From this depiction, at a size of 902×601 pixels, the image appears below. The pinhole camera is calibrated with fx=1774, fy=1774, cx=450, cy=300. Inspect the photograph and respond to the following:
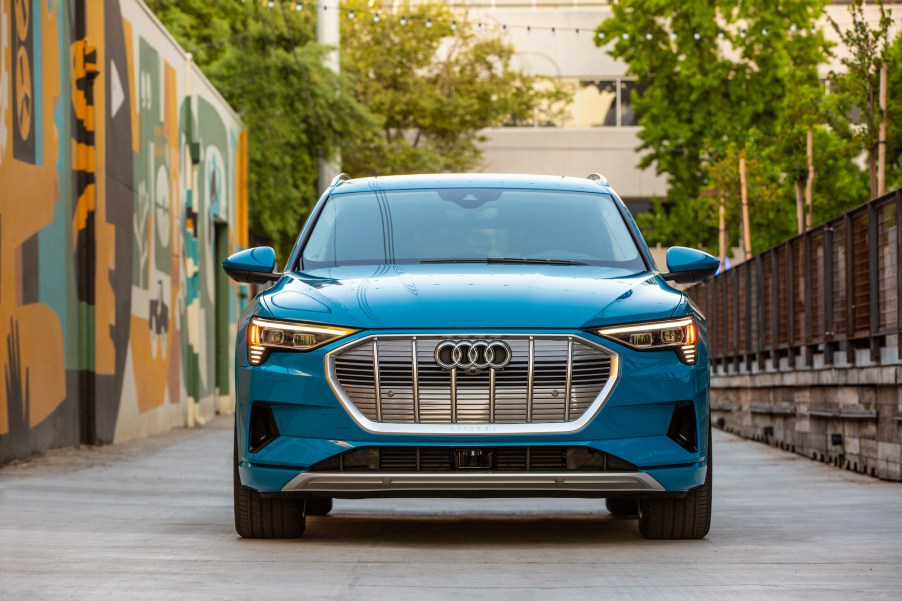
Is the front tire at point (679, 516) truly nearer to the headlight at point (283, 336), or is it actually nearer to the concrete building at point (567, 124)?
the headlight at point (283, 336)

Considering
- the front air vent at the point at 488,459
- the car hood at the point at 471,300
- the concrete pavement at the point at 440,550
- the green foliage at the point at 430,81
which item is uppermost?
the green foliage at the point at 430,81

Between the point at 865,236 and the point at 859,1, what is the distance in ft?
51.0

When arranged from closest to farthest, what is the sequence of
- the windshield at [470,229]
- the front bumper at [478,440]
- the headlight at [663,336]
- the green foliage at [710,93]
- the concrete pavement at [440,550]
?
the concrete pavement at [440,550] < the front bumper at [478,440] < the headlight at [663,336] < the windshield at [470,229] < the green foliage at [710,93]

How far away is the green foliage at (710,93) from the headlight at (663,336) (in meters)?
38.7

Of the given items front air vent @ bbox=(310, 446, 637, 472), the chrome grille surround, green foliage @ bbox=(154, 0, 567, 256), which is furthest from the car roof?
green foliage @ bbox=(154, 0, 567, 256)

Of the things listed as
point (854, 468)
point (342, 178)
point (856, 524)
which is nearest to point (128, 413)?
point (854, 468)

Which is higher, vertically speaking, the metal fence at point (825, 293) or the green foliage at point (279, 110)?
the green foliage at point (279, 110)

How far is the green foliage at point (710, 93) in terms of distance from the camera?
160 feet

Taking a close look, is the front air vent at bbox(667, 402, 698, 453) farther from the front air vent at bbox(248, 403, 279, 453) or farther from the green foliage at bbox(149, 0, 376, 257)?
the green foliage at bbox(149, 0, 376, 257)

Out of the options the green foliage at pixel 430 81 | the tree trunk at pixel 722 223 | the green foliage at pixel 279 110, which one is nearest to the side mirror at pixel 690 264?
the green foliage at pixel 279 110

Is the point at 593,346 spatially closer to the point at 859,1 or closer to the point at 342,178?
the point at 342,178

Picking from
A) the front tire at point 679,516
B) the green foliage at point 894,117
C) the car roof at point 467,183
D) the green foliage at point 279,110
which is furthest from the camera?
the green foliage at point 279,110

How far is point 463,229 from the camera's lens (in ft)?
29.4

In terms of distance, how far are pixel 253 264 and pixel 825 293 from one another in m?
9.02
